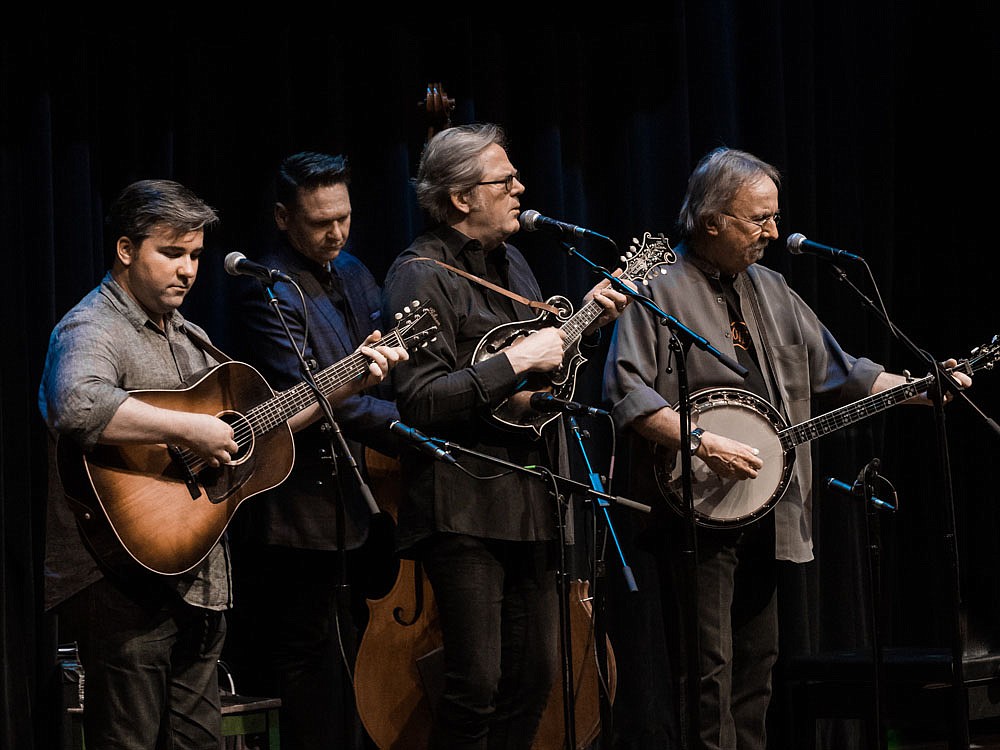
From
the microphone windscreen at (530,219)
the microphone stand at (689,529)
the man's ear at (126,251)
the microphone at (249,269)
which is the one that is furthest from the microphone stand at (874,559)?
the man's ear at (126,251)

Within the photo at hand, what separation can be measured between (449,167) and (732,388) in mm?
1076

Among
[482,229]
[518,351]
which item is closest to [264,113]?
[482,229]

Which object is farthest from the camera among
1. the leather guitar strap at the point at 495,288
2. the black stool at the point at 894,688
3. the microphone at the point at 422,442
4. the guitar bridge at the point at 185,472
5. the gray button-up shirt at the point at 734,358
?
the black stool at the point at 894,688

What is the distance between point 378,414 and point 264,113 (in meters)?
1.37

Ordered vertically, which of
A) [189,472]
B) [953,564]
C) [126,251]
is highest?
[126,251]

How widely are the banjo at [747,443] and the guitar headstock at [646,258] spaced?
40 cm

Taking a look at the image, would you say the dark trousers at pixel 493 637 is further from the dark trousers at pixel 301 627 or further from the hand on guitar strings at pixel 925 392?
the hand on guitar strings at pixel 925 392

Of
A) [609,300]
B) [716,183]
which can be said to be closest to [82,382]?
[609,300]

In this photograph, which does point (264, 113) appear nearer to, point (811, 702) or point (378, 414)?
point (378, 414)

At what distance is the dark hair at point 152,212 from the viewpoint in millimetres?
3273

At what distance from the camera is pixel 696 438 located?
3.60 m

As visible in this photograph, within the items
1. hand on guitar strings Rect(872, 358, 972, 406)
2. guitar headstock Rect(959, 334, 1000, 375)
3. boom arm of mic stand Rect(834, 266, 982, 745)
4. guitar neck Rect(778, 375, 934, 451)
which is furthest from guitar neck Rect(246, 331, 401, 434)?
guitar headstock Rect(959, 334, 1000, 375)

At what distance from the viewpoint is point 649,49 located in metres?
5.26

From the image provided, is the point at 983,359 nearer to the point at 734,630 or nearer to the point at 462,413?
the point at 734,630
